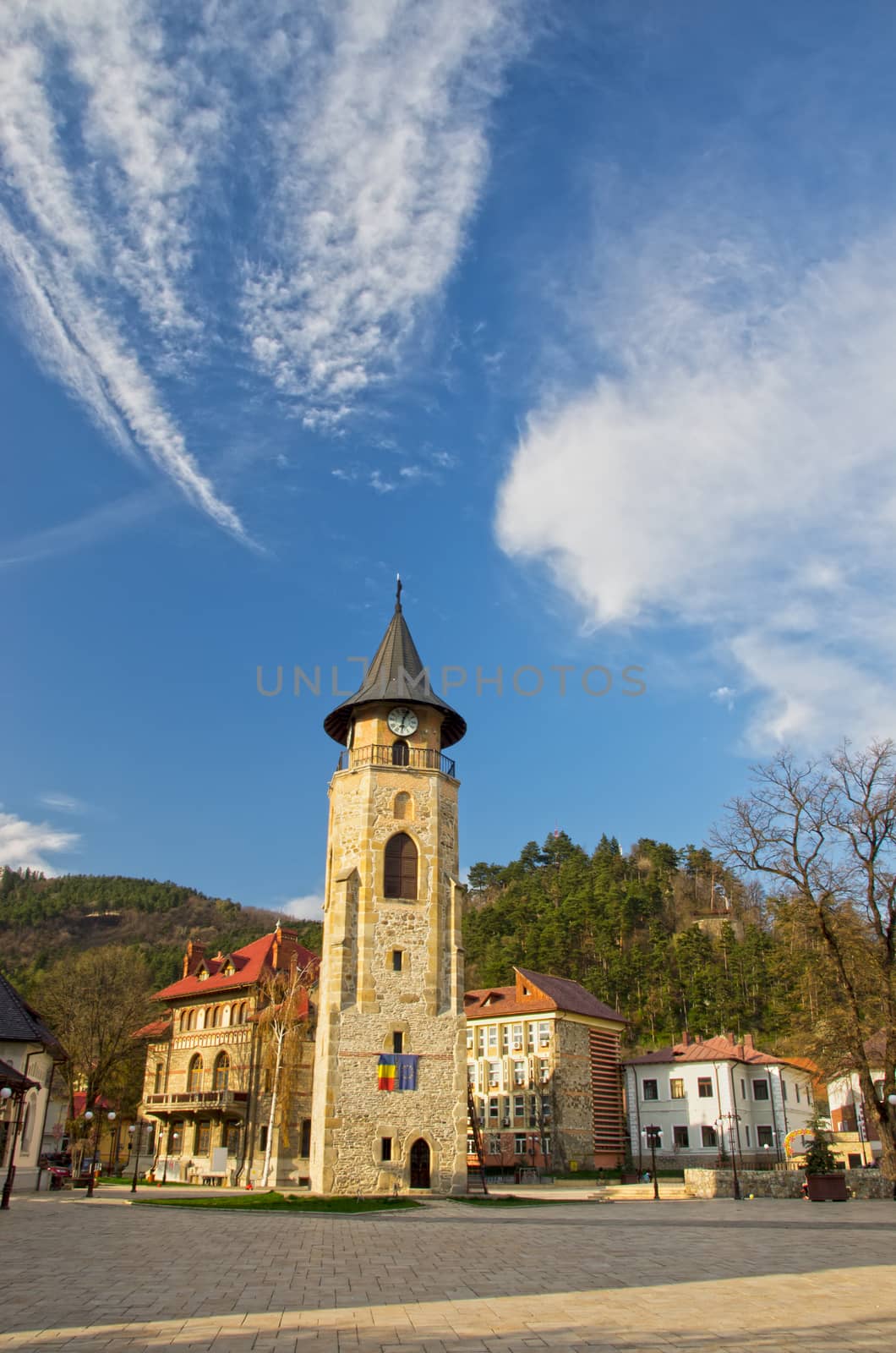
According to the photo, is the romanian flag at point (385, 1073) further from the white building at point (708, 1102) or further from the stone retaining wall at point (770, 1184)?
the white building at point (708, 1102)

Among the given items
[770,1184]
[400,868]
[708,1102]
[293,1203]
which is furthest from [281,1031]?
[708,1102]

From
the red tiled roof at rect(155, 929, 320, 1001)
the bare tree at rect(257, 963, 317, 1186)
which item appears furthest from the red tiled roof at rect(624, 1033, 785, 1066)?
the bare tree at rect(257, 963, 317, 1186)

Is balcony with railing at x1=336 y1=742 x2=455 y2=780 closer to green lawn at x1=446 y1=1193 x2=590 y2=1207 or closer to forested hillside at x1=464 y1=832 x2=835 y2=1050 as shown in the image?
green lawn at x1=446 y1=1193 x2=590 y2=1207

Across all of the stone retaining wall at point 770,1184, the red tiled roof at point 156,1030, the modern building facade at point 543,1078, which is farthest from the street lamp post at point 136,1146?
the stone retaining wall at point 770,1184

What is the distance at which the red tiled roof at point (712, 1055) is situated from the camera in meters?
51.8

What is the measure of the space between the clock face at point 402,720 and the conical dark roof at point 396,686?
45 cm

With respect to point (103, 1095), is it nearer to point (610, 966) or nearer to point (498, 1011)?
point (498, 1011)

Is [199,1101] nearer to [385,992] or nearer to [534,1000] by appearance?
[385,992]

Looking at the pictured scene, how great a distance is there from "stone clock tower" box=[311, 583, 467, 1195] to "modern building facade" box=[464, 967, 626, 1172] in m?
13.9

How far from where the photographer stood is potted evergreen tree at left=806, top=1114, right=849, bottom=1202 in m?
27.7

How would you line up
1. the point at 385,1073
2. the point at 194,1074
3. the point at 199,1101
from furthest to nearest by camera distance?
the point at 194,1074 → the point at 199,1101 → the point at 385,1073

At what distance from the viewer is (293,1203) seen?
26.8 m

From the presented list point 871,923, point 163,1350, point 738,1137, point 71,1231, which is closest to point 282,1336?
point 163,1350

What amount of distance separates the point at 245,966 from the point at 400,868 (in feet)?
59.0
